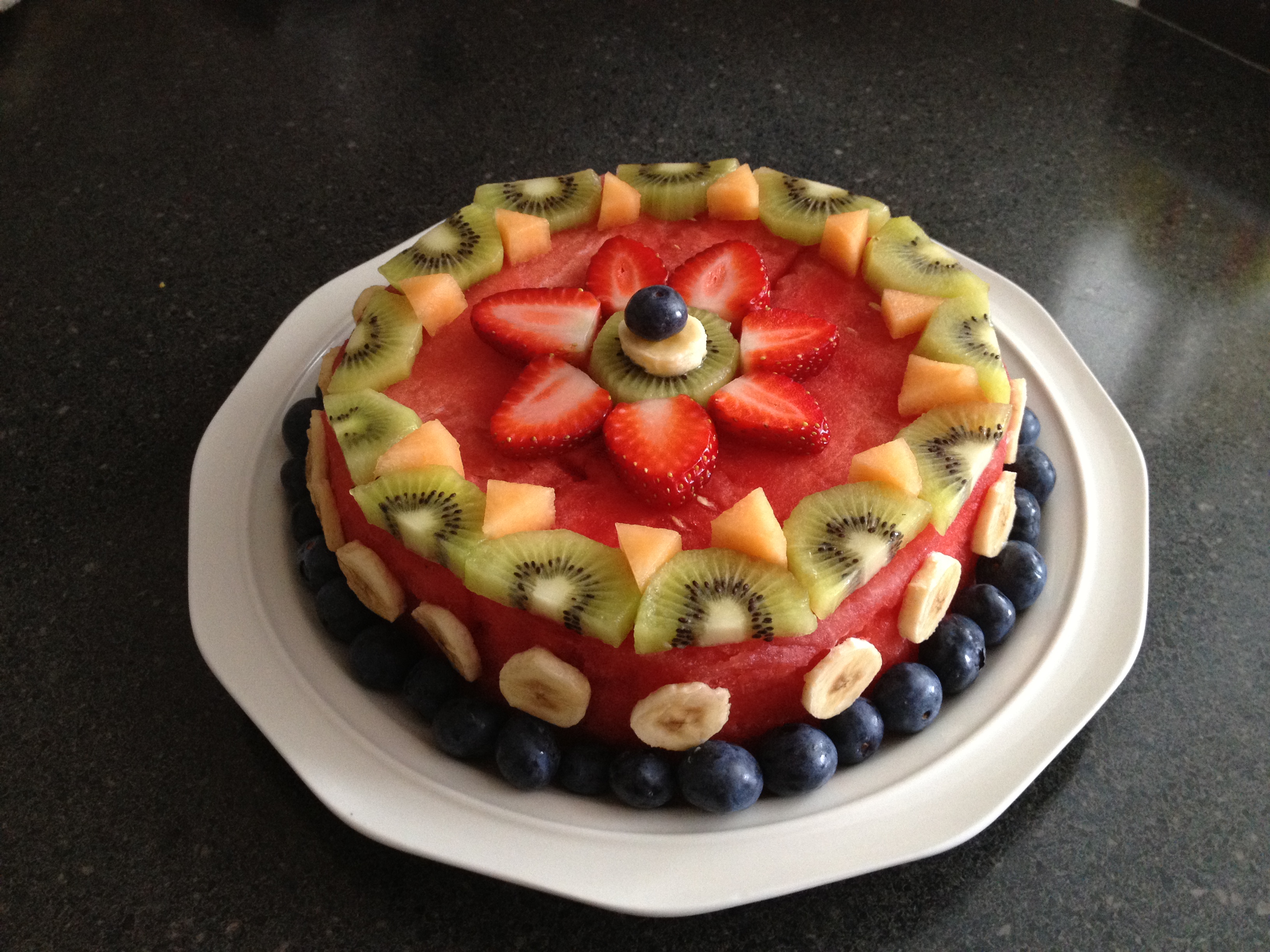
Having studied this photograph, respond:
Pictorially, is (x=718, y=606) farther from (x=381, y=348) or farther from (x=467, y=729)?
(x=381, y=348)

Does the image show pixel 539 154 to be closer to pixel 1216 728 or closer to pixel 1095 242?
pixel 1095 242

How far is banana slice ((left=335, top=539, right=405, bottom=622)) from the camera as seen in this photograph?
5.79ft

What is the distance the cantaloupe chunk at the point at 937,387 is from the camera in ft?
5.89

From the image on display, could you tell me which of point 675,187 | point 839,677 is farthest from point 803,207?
point 839,677

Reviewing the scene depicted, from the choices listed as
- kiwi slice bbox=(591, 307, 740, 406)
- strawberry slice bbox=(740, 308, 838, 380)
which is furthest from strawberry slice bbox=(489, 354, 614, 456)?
strawberry slice bbox=(740, 308, 838, 380)

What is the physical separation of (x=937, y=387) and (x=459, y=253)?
899 millimetres

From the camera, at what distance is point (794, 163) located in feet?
10.0

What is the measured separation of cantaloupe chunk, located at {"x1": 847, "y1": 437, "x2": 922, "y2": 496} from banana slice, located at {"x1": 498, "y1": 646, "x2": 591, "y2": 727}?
0.51 meters

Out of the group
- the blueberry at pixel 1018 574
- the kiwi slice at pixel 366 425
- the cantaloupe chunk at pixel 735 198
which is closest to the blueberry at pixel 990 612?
the blueberry at pixel 1018 574

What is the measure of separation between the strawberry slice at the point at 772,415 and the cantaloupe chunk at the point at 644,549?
254mm

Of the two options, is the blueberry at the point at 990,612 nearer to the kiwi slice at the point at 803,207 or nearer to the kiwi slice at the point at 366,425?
the kiwi slice at the point at 803,207

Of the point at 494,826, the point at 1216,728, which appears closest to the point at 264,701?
the point at 494,826

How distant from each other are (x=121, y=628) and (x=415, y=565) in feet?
2.09

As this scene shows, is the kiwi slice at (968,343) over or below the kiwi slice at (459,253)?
over
